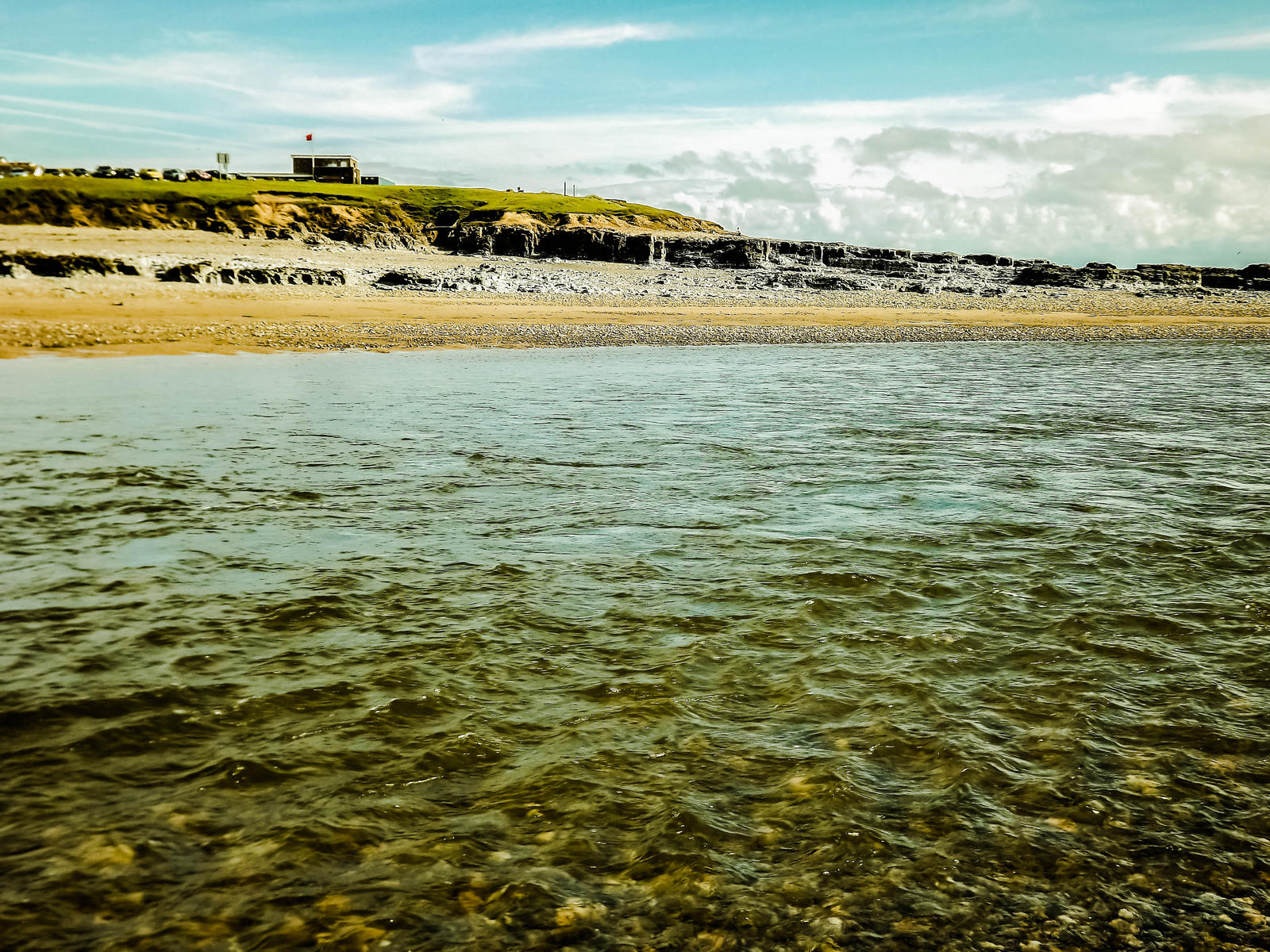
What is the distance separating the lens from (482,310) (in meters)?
35.9

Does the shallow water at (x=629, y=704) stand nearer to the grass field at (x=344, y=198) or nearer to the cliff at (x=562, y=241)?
the cliff at (x=562, y=241)

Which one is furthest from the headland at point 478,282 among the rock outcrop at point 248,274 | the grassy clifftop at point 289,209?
the grassy clifftop at point 289,209

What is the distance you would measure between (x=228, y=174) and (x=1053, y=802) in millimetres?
138614

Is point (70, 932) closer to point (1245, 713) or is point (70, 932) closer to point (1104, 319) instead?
point (1245, 713)

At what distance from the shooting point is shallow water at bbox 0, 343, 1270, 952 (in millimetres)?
3055

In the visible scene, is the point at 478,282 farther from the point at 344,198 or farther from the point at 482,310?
the point at 344,198

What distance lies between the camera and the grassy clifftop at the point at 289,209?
235 ft

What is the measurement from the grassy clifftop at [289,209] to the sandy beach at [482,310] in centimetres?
756

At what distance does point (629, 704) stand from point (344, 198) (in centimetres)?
9359

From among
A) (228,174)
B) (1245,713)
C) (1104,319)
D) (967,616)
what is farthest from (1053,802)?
(228,174)

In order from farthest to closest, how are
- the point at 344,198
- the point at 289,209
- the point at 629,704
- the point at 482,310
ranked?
the point at 344,198 < the point at 289,209 < the point at 482,310 < the point at 629,704

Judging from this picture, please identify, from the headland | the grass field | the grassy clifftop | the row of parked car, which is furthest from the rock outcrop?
the row of parked car

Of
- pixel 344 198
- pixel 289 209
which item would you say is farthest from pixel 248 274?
pixel 344 198

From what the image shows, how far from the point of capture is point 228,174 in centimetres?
12150
